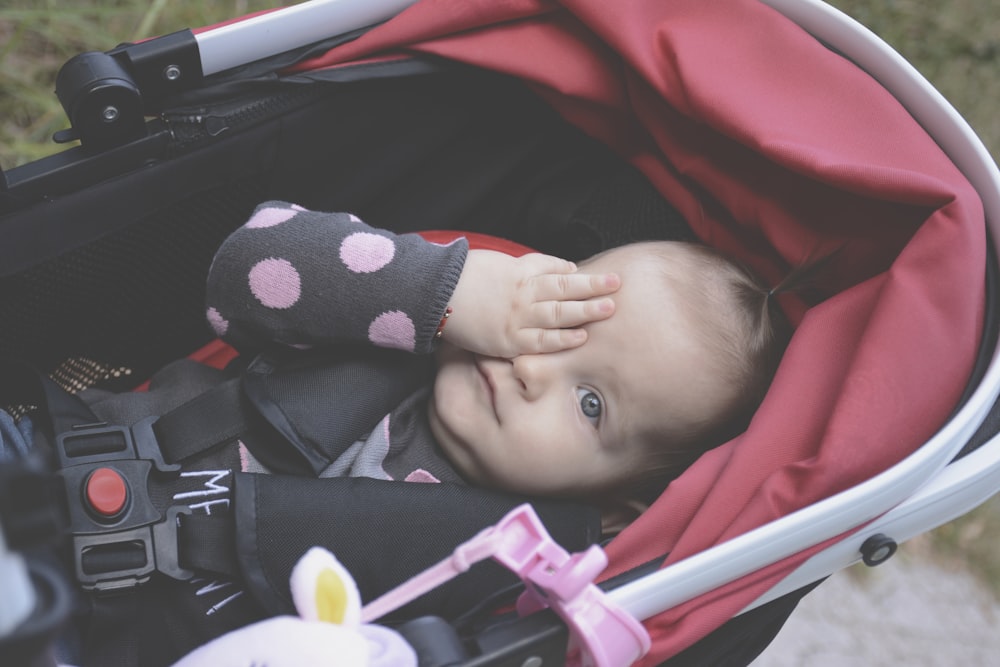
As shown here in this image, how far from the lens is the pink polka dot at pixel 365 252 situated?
40.6 inches

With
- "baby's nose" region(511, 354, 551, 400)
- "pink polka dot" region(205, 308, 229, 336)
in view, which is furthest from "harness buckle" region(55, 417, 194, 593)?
"baby's nose" region(511, 354, 551, 400)

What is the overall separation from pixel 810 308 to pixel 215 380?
72cm

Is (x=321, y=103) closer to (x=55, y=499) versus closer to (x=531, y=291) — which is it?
(x=531, y=291)

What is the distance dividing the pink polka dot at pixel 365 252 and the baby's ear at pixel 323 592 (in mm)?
405

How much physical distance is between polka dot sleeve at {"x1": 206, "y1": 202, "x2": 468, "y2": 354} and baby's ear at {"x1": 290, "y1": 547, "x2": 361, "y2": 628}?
374 mm

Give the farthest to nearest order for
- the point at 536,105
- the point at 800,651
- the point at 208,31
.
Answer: the point at 800,651 < the point at 536,105 < the point at 208,31

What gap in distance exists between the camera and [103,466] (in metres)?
0.94

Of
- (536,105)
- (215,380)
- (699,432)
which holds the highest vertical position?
(536,105)

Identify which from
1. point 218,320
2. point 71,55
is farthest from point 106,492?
point 71,55

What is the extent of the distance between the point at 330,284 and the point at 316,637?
44 cm

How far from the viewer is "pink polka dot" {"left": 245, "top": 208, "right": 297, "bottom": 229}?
3.46 ft

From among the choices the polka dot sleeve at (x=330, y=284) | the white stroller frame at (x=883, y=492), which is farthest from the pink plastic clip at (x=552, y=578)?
the polka dot sleeve at (x=330, y=284)

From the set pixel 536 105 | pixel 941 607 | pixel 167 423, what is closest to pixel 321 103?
pixel 536 105

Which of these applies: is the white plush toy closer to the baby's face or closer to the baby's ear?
the baby's ear
